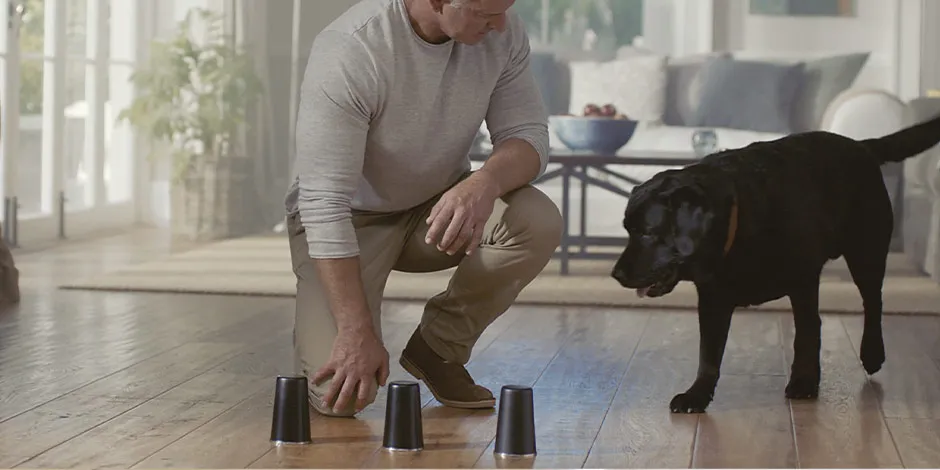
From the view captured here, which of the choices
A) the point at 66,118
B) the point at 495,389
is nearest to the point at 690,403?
the point at 495,389

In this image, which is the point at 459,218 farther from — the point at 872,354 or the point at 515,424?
the point at 872,354

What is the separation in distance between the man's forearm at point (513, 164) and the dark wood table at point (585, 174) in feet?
6.27

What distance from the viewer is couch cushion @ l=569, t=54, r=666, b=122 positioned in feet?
15.9

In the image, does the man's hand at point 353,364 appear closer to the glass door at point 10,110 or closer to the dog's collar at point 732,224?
the dog's collar at point 732,224

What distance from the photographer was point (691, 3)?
4.84 metres

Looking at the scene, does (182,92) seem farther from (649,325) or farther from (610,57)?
(649,325)

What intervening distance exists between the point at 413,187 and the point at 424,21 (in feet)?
1.05

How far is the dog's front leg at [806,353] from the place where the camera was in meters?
2.63

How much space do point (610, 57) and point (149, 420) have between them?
2.85 meters

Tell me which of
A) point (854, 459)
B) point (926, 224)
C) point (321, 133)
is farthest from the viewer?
point (926, 224)

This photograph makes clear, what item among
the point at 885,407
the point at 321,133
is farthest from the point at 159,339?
the point at 885,407

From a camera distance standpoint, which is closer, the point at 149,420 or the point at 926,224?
the point at 149,420

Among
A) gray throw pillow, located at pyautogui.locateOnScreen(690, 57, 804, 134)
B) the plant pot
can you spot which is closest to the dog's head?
gray throw pillow, located at pyautogui.locateOnScreen(690, 57, 804, 134)

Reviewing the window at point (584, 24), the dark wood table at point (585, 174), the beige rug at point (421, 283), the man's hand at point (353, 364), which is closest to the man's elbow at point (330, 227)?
the man's hand at point (353, 364)
